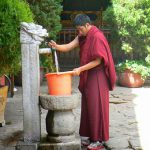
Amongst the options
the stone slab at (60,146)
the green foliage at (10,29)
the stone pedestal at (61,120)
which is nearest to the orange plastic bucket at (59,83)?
the stone pedestal at (61,120)

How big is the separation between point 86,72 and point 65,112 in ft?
2.23

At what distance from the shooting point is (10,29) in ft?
20.5

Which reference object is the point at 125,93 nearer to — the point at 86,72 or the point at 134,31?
the point at 134,31

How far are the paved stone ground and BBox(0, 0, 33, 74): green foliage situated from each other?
120 centimetres

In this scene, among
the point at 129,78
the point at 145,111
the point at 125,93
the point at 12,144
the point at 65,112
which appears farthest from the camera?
the point at 129,78

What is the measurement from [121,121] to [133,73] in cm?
430

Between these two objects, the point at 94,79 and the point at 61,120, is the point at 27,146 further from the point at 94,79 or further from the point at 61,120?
the point at 94,79

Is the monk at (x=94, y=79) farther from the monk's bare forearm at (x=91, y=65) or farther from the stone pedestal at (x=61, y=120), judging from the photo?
the stone pedestal at (x=61, y=120)

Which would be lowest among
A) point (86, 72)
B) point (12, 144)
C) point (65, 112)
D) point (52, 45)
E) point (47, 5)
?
point (12, 144)

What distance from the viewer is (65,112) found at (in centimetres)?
590

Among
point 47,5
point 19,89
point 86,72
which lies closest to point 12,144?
point 86,72

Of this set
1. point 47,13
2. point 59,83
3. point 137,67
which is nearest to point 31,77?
point 59,83

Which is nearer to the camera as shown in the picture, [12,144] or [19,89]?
[12,144]

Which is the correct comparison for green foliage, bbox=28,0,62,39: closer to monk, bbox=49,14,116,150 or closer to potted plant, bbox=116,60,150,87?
potted plant, bbox=116,60,150,87
